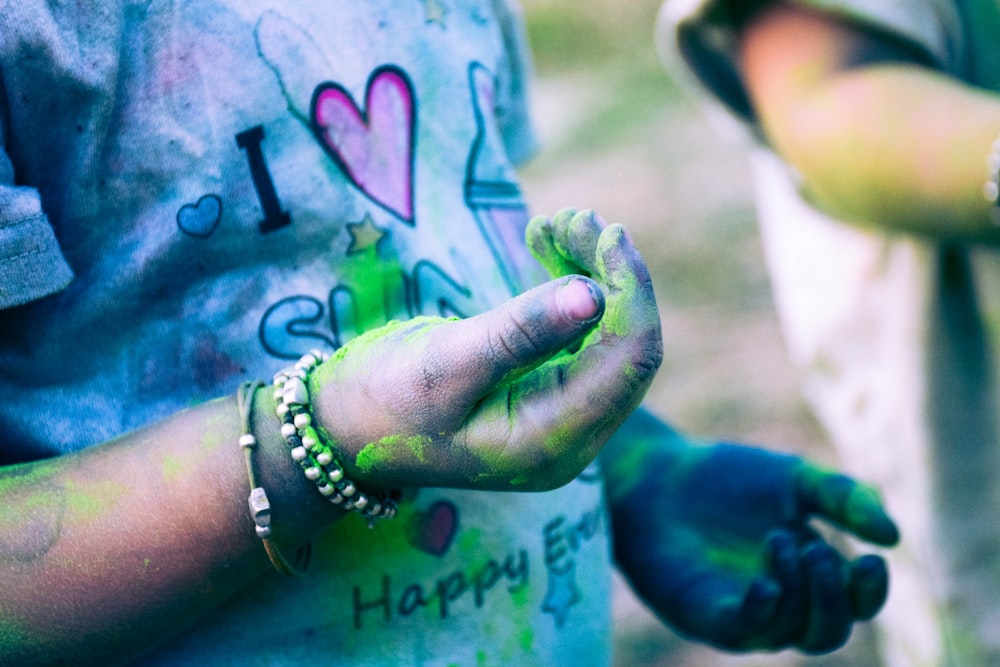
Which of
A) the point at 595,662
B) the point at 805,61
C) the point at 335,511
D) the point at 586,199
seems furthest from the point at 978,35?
the point at 586,199

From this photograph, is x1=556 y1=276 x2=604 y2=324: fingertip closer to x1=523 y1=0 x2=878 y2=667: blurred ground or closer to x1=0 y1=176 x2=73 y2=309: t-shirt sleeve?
x1=0 y1=176 x2=73 y2=309: t-shirt sleeve

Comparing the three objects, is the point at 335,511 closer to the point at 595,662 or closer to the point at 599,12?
the point at 595,662

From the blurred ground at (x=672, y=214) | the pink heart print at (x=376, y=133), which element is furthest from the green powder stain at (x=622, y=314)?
the blurred ground at (x=672, y=214)

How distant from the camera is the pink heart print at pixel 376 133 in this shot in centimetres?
74

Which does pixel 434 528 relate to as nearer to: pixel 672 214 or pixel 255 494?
pixel 255 494

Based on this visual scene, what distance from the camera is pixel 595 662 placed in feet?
2.89

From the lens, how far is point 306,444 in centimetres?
62

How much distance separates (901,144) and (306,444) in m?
0.77

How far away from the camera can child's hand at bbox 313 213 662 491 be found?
0.56 metres

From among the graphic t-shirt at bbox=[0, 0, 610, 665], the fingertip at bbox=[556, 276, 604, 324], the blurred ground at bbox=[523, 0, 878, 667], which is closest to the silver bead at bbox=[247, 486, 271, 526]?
the graphic t-shirt at bbox=[0, 0, 610, 665]

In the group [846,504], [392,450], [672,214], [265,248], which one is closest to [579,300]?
[392,450]

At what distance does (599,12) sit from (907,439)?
192 inches

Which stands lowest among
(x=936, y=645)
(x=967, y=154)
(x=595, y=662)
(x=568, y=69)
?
(x=568, y=69)

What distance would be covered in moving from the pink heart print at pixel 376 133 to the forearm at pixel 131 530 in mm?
212
